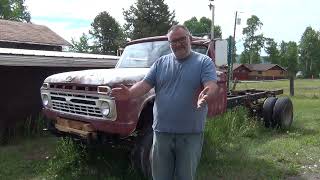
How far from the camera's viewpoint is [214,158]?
7730mm

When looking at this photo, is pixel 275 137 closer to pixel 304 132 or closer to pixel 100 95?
pixel 304 132

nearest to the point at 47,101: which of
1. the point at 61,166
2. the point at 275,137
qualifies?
the point at 61,166

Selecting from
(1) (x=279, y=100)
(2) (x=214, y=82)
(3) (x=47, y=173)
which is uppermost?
(2) (x=214, y=82)

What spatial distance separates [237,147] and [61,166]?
11.1 ft

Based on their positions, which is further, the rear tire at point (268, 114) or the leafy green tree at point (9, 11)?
the leafy green tree at point (9, 11)

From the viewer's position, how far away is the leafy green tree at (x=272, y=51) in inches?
4520

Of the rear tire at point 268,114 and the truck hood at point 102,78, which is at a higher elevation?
the truck hood at point 102,78

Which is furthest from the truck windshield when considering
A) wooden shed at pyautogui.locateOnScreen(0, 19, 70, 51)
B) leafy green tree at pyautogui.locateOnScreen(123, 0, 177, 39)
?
leafy green tree at pyautogui.locateOnScreen(123, 0, 177, 39)

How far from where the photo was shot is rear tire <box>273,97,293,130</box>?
11070 millimetres

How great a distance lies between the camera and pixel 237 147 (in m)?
8.94

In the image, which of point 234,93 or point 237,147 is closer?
point 237,147

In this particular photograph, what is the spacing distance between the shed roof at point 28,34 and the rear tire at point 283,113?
17.6 metres

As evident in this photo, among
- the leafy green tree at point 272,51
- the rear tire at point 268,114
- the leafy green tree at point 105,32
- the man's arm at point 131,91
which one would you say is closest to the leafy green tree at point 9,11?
the leafy green tree at point 105,32

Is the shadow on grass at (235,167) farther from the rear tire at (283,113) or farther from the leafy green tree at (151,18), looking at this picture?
the leafy green tree at (151,18)
